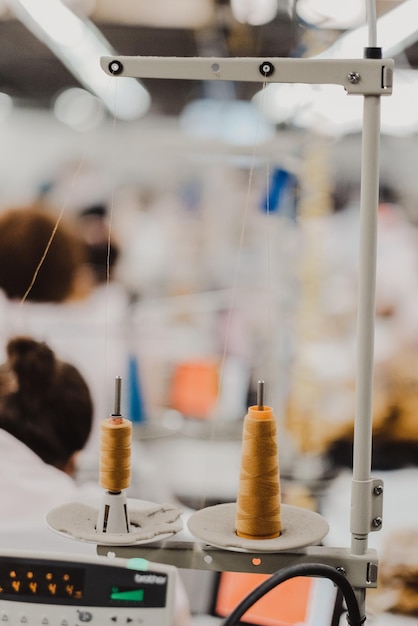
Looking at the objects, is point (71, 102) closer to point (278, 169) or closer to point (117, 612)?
point (278, 169)

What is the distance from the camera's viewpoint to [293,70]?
0.92m

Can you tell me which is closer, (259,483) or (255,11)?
(259,483)

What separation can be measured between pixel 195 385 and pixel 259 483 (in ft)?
1.93

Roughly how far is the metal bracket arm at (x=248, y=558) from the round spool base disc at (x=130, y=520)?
0.03 metres

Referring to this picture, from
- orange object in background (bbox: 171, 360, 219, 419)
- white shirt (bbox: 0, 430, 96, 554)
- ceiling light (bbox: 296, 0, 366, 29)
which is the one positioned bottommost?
white shirt (bbox: 0, 430, 96, 554)

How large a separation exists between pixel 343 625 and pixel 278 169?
94cm

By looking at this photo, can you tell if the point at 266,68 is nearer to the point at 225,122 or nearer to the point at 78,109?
the point at 225,122

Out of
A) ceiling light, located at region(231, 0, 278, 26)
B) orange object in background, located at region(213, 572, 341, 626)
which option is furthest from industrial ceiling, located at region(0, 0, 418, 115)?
orange object in background, located at region(213, 572, 341, 626)

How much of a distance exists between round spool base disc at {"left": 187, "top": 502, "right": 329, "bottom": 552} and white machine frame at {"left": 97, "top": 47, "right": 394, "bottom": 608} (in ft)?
0.08

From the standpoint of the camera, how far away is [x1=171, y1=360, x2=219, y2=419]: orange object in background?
1.50 meters

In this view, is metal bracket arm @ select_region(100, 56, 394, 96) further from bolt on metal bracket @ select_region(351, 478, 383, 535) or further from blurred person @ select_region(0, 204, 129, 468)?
blurred person @ select_region(0, 204, 129, 468)

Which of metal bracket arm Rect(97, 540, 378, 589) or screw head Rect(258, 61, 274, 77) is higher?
screw head Rect(258, 61, 274, 77)

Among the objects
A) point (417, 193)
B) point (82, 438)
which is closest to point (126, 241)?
point (82, 438)

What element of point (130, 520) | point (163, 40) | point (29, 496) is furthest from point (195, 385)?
point (163, 40)
